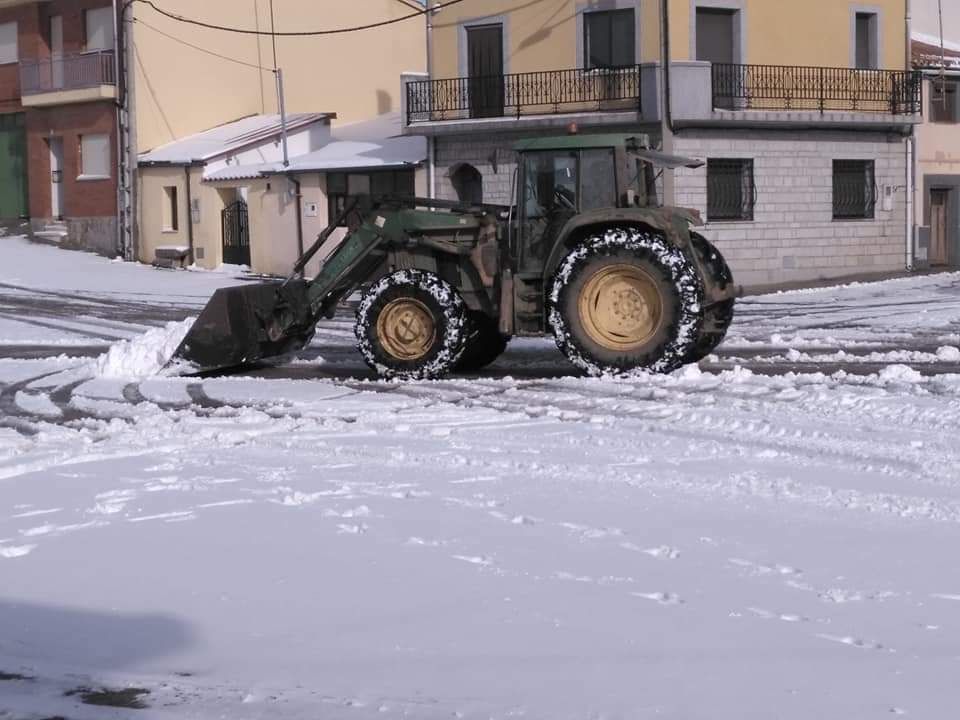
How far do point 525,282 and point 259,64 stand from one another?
87.4ft

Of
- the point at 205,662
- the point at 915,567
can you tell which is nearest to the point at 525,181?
the point at 915,567

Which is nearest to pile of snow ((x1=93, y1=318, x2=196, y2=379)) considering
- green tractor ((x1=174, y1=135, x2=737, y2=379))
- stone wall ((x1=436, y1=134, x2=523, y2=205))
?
→ green tractor ((x1=174, y1=135, x2=737, y2=379))

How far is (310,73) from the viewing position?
129 ft

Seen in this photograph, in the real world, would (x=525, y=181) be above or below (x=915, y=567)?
above

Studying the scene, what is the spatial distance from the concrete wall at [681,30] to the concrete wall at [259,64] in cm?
847

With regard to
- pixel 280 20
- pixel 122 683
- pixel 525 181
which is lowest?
pixel 122 683

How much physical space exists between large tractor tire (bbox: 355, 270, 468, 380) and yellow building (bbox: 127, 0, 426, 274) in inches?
742

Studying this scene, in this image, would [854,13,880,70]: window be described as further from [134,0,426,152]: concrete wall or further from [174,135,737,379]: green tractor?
[174,135,737,379]: green tractor

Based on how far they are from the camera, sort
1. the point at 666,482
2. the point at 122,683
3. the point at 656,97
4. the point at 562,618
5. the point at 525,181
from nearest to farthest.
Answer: the point at 122,683 → the point at 562,618 → the point at 666,482 → the point at 525,181 → the point at 656,97

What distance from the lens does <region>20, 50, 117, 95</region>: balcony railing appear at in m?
35.9

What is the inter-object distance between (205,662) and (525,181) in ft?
29.0

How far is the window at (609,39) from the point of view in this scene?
29.0 meters

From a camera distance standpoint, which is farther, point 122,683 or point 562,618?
point 562,618

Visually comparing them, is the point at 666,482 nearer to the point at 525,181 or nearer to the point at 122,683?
the point at 122,683
